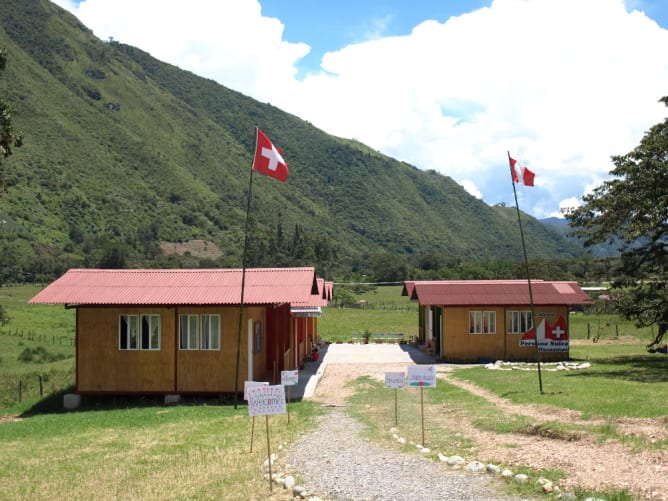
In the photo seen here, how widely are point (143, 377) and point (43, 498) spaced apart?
10.6 metres

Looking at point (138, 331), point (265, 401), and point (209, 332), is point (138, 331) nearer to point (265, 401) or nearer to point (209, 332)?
point (209, 332)

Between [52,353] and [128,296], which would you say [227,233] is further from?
[128,296]

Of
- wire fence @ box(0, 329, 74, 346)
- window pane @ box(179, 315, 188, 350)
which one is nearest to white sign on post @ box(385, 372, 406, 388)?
window pane @ box(179, 315, 188, 350)

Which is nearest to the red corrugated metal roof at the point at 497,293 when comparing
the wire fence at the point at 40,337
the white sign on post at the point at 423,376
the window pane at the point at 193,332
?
the window pane at the point at 193,332

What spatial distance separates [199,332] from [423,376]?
9.13 meters

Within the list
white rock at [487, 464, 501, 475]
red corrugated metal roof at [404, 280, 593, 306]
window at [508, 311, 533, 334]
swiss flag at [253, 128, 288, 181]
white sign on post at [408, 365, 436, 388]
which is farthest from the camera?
window at [508, 311, 533, 334]

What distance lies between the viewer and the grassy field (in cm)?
1041

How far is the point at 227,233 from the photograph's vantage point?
5832 inches

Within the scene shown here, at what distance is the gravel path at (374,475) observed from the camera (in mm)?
8859

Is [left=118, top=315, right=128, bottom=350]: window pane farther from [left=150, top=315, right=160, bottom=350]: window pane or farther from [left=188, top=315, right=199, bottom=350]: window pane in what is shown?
[left=188, top=315, right=199, bottom=350]: window pane

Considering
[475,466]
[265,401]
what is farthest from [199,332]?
[475,466]

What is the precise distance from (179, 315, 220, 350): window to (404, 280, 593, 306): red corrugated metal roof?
1227 cm

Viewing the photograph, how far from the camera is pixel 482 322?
100 ft

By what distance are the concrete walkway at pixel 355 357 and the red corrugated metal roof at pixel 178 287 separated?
3341 millimetres
